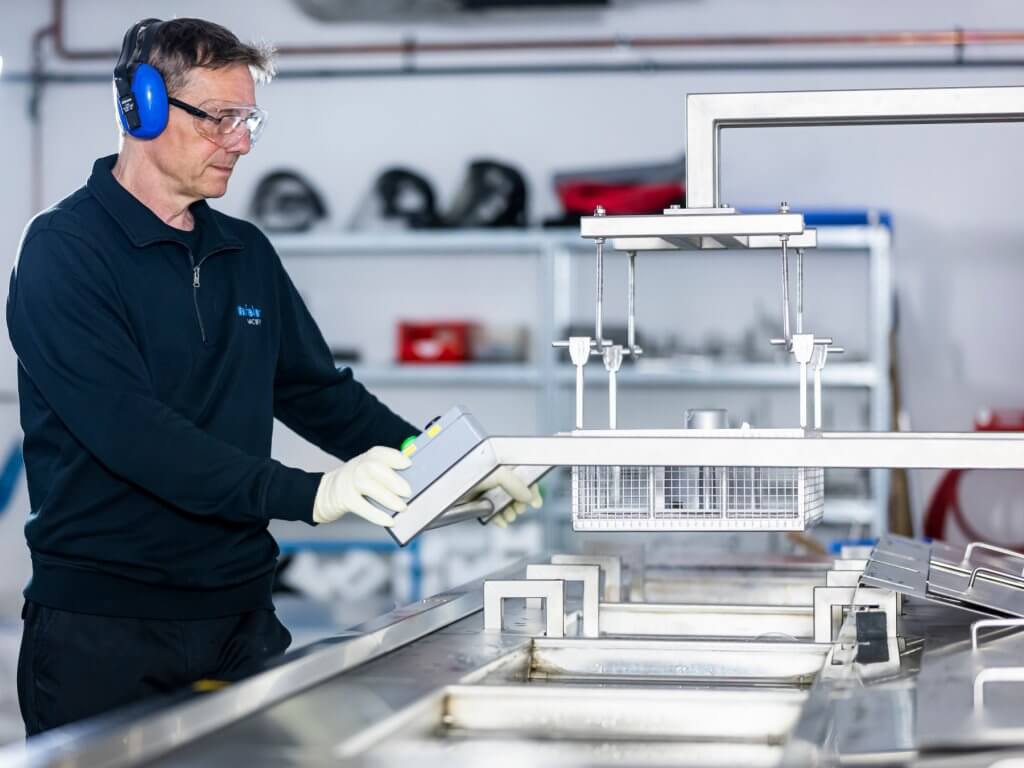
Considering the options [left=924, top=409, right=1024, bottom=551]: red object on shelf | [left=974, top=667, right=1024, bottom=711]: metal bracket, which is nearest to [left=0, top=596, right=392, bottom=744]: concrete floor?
[left=924, top=409, right=1024, bottom=551]: red object on shelf

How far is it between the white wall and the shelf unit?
306 millimetres

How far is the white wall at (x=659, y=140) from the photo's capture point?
4.98m

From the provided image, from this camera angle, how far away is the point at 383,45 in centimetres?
532

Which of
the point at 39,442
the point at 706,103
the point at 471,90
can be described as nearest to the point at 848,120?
the point at 706,103

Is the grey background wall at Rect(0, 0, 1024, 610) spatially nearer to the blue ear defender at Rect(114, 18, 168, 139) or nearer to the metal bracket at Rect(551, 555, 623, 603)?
the metal bracket at Rect(551, 555, 623, 603)

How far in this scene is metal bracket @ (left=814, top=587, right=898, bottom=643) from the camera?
168 centimetres

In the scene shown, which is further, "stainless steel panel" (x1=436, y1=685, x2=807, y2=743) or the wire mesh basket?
the wire mesh basket

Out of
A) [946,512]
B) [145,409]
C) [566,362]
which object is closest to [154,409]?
[145,409]

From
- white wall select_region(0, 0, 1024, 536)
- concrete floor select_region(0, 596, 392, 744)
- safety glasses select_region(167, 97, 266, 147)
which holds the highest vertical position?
white wall select_region(0, 0, 1024, 536)

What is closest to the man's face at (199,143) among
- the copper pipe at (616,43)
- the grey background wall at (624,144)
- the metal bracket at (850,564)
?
the metal bracket at (850,564)

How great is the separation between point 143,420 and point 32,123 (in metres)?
4.25

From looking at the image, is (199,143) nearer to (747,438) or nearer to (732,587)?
(747,438)

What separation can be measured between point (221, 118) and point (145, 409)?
0.49m

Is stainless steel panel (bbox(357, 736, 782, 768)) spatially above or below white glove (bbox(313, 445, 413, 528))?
below
